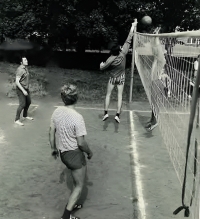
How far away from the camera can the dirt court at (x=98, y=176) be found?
438 cm

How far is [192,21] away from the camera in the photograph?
17812mm

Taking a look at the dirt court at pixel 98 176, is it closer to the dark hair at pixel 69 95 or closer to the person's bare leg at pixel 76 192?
the person's bare leg at pixel 76 192

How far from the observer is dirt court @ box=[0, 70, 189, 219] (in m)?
4.38

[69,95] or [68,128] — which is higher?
[69,95]

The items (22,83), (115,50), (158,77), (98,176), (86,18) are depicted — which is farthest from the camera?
(86,18)

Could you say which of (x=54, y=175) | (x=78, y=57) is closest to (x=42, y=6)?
(x=78, y=57)

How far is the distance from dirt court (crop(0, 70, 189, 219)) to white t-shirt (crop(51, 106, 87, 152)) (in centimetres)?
86

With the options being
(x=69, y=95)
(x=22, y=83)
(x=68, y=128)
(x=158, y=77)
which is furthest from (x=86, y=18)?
(x=68, y=128)

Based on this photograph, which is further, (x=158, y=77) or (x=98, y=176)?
(x=158, y=77)

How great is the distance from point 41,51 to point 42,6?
9.33 feet

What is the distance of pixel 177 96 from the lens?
5.01 metres

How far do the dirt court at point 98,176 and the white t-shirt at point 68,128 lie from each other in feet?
2.83

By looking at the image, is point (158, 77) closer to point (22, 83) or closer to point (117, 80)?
point (117, 80)

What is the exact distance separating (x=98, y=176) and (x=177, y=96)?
1.61 metres
